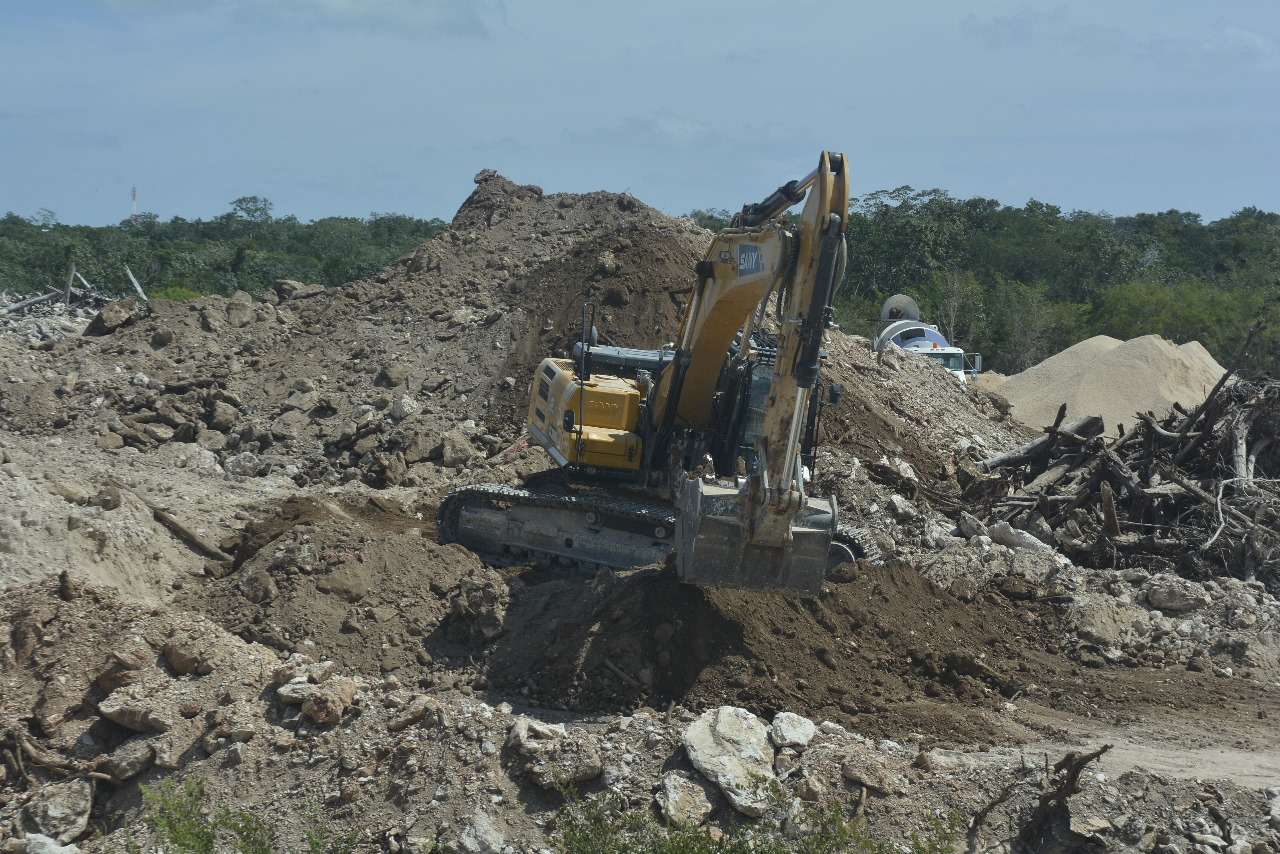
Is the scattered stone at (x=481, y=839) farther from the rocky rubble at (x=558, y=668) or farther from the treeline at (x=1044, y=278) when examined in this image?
the treeline at (x=1044, y=278)

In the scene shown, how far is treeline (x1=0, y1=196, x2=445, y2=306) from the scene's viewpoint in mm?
33531

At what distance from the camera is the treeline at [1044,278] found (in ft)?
116

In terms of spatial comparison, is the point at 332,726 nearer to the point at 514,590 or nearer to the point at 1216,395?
the point at 514,590

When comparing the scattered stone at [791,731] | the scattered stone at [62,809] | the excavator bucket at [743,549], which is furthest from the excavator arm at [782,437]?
the scattered stone at [62,809]

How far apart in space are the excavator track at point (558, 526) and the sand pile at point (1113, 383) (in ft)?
48.3

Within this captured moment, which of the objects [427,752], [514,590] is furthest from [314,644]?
[427,752]

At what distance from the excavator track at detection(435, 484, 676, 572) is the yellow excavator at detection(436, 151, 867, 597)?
0.04 ft

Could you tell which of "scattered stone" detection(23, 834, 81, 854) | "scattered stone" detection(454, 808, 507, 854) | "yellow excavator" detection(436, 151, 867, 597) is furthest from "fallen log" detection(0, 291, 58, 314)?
"scattered stone" detection(454, 808, 507, 854)

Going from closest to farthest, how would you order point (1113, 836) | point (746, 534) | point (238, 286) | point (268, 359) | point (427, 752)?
1. point (1113, 836)
2. point (427, 752)
3. point (746, 534)
4. point (268, 359)
5. point (238, 286)

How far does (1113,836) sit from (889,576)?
3809mm

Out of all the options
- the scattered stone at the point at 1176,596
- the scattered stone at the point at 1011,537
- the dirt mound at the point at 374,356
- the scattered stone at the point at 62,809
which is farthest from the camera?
the dirt mound at the point at 374,356

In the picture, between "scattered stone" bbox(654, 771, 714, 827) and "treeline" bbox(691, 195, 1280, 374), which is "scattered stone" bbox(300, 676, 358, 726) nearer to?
"scattered stone" bbox(654, 771, 714, 827)

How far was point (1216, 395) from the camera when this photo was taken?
44.2ft

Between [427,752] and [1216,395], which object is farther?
[1216,395]
